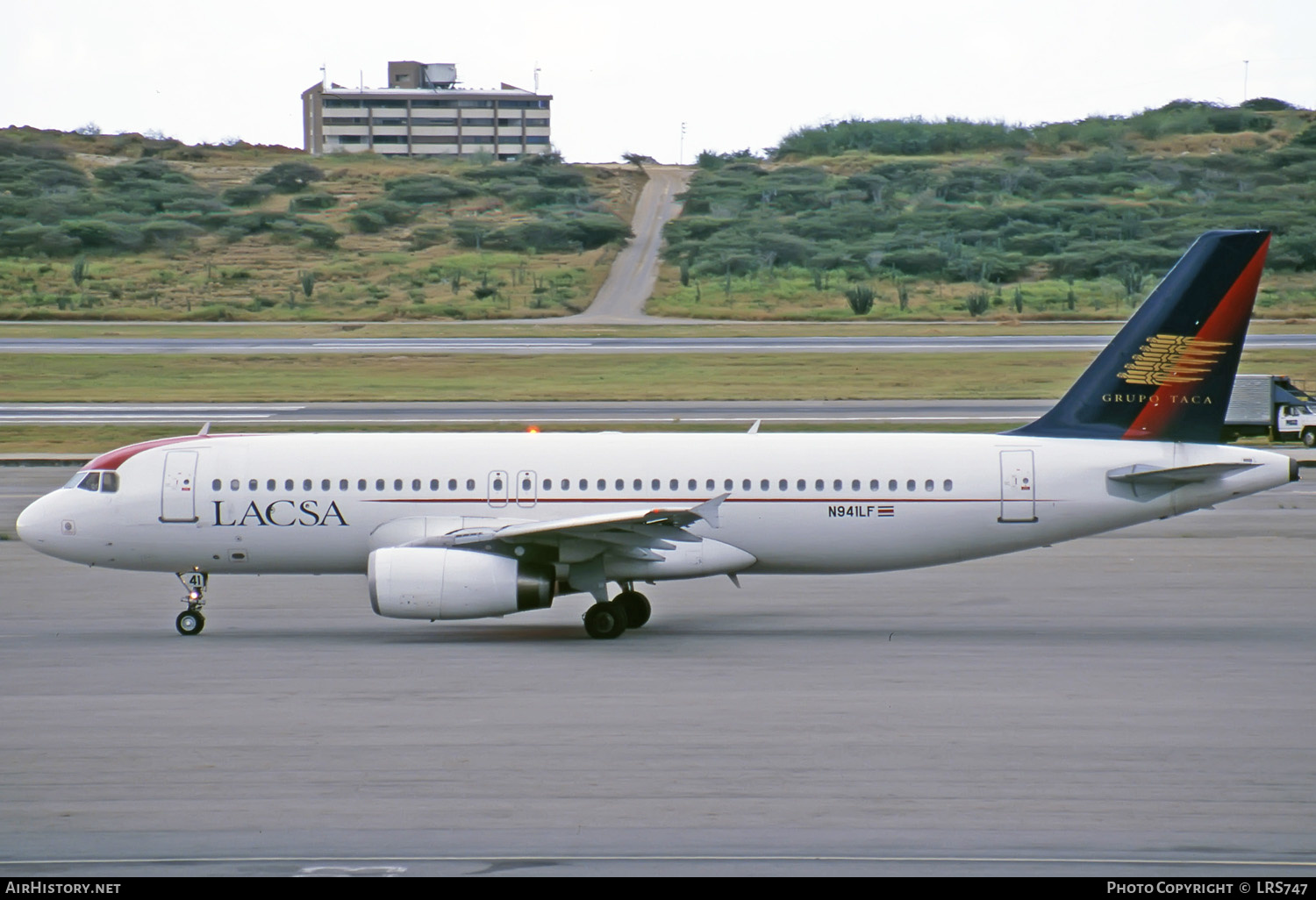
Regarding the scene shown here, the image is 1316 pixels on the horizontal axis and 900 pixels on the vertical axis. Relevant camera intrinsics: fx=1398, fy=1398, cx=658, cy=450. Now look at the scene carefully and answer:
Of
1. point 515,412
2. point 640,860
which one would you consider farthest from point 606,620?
point 515,412

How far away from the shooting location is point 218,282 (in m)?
102

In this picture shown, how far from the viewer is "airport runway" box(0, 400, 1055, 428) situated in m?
50.3

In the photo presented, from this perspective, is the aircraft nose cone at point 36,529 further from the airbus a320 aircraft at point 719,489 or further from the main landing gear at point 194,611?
the main landing gear at point 194,611

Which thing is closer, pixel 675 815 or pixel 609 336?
pixel 675 815

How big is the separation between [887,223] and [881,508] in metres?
104

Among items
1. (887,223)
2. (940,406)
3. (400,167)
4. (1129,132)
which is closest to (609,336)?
(940,406)

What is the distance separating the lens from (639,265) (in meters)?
113

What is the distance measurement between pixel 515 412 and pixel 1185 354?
32989 mm

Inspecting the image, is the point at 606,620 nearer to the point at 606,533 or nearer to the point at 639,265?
the point at 606,533

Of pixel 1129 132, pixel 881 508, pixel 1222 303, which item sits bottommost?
pixel 881 508

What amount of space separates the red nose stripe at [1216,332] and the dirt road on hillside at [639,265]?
62.8 m

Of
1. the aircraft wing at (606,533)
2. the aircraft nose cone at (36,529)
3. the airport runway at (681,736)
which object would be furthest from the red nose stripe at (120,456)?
the aircraft wing at (606,533)

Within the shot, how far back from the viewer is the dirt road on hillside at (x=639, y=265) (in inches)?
3561

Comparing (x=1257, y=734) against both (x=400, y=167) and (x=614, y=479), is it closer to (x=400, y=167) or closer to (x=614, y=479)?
(x=614, y=479)
